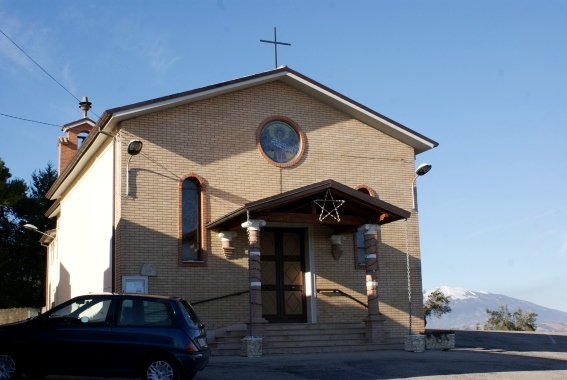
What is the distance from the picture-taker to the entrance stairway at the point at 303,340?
653 inches

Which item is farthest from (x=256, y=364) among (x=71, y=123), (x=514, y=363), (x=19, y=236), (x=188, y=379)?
(x=19, y=236)

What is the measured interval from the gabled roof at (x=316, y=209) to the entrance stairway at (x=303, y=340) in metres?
2.53

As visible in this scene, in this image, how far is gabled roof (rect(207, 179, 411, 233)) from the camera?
55.5ft

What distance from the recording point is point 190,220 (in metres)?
18.4

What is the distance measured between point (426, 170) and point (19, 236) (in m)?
34.4

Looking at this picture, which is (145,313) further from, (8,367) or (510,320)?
(510,320)

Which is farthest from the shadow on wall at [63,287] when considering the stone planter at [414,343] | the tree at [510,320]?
the tree at [510,320]

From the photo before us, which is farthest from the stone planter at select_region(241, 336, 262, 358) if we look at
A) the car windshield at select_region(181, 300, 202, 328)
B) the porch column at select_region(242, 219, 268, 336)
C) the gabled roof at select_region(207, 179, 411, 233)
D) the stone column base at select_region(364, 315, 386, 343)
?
the car windshield at select_region(181, 300, 202, 328)

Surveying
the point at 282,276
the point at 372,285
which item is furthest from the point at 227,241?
the point at 372,285

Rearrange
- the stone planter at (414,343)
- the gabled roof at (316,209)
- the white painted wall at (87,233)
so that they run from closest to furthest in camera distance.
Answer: the gabled roof at (316,209) < the stone planter at (414,343) < the white painted wall at (87,233)

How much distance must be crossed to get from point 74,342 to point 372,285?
883 cm

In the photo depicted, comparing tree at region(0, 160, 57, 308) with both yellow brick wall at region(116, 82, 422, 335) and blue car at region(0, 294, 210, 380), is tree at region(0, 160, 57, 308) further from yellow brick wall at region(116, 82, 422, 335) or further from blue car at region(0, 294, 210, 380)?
blue car at region(0, 294, 210, 380)

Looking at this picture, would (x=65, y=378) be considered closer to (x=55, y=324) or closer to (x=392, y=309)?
(x=55, y=324)

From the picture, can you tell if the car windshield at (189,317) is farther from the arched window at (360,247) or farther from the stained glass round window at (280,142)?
the arched window at (360,247)
